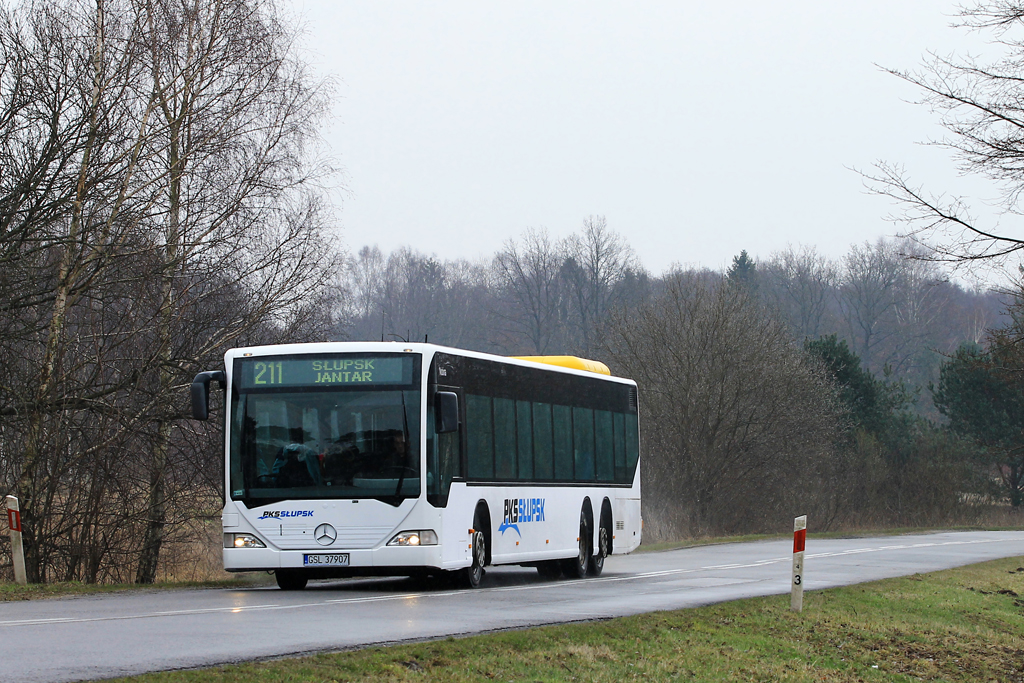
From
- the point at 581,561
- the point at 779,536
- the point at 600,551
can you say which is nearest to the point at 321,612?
the point at 581,561

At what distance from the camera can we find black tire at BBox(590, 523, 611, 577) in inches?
857

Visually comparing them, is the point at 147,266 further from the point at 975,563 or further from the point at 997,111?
the point at 975,563

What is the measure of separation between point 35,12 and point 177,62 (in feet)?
14.7

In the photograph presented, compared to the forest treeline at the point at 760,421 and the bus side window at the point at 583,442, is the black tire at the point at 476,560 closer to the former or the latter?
the bus side window at the point at 583,442

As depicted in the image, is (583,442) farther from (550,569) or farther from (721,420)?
(721,420)

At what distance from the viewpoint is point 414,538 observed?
52.6ft

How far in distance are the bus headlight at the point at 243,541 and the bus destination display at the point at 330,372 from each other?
1749 mm

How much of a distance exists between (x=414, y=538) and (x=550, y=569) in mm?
6016

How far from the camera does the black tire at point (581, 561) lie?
21125 millimetres

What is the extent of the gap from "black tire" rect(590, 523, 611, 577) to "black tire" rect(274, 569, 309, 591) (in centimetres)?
575

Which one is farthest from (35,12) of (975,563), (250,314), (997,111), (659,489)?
(659,489)

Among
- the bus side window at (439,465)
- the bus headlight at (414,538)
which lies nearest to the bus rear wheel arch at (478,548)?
the bus side window at (439,465)

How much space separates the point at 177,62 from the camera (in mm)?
24641

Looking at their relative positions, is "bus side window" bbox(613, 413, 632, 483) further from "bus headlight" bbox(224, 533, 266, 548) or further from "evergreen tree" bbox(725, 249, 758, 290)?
"evergreen tree" bbox(725, 249, 758, 290)
